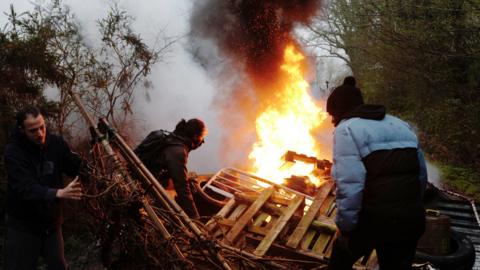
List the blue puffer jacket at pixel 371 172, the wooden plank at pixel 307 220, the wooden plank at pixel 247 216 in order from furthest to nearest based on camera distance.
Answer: the wooden plank at pixel 247 216
the wooden plank at pixel 307 220
the blue puffer jacket at pixel 371 172

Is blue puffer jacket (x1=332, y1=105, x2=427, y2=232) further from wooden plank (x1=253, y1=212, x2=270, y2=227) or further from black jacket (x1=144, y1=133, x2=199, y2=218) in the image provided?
black jacket (x1=144, y1=133, x2=199, y2=218)

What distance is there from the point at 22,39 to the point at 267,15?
5976 millimetres

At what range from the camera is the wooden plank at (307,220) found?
379cm

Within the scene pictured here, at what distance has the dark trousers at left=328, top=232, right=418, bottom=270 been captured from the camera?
8.84ft

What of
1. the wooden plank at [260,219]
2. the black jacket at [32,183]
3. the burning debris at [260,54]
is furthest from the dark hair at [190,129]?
the burning debris at [260,54]

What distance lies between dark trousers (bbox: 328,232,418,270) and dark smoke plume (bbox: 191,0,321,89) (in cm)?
719

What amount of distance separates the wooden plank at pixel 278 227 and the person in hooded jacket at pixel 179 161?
0.83 metres

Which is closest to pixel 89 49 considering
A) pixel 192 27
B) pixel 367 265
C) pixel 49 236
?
pixel 192 27

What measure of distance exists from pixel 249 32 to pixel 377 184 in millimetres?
7809

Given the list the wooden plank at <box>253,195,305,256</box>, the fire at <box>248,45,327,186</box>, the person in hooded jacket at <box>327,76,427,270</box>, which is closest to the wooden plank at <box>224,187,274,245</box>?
the wooden plank at <box>253,195,305,256</box>

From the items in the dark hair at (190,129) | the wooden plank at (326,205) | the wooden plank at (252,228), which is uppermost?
the dark hair at (190,129)

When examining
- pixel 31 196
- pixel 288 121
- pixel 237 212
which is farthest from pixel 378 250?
pixel 288 121

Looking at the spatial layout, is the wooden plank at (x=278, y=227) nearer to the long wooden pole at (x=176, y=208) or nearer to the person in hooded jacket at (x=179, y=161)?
the long wooden pole at (x=176, y=208)

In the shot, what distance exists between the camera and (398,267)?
9.15 ft
